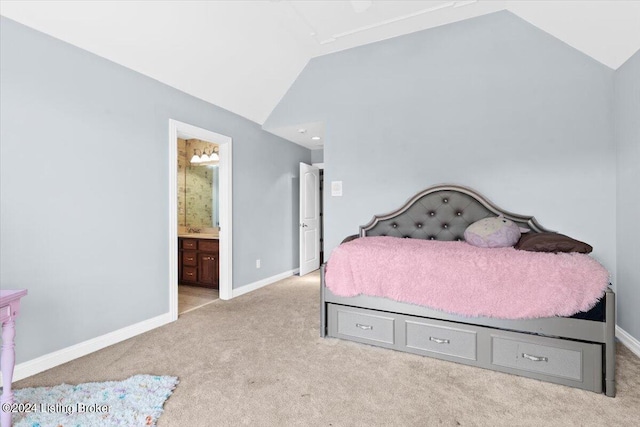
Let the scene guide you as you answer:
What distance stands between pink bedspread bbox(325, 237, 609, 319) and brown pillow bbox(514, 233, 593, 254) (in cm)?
9

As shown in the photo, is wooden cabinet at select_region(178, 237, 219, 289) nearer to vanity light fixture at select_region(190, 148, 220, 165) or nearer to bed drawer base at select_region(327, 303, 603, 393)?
vanity light fixture at select_region(190, 148, 220, 165)

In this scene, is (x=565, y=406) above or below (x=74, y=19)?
below

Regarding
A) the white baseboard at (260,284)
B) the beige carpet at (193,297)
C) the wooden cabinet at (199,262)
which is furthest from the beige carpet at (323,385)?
the wooden cabinet at (199,262)

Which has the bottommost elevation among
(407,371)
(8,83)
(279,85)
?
(407,371)

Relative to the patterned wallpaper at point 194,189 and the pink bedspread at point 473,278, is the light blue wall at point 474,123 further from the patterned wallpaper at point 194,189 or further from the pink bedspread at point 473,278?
the patterned wallpaper at point 194,189

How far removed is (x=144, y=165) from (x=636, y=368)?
12.2 ft

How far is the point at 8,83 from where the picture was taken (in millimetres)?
1735

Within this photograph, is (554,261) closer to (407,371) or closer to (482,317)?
(482,317)

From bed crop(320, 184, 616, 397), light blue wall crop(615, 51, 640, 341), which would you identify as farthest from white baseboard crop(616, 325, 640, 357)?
bed crop(320, 184, 616, 397)

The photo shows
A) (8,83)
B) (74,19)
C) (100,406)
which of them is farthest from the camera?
(74,19)

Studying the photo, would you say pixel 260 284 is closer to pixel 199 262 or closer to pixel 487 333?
pixel 199 262

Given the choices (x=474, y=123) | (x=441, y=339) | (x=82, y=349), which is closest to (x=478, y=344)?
(x=441, y=339)

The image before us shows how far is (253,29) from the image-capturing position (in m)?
2.64

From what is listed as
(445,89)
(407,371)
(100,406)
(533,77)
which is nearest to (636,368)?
(407,371)
